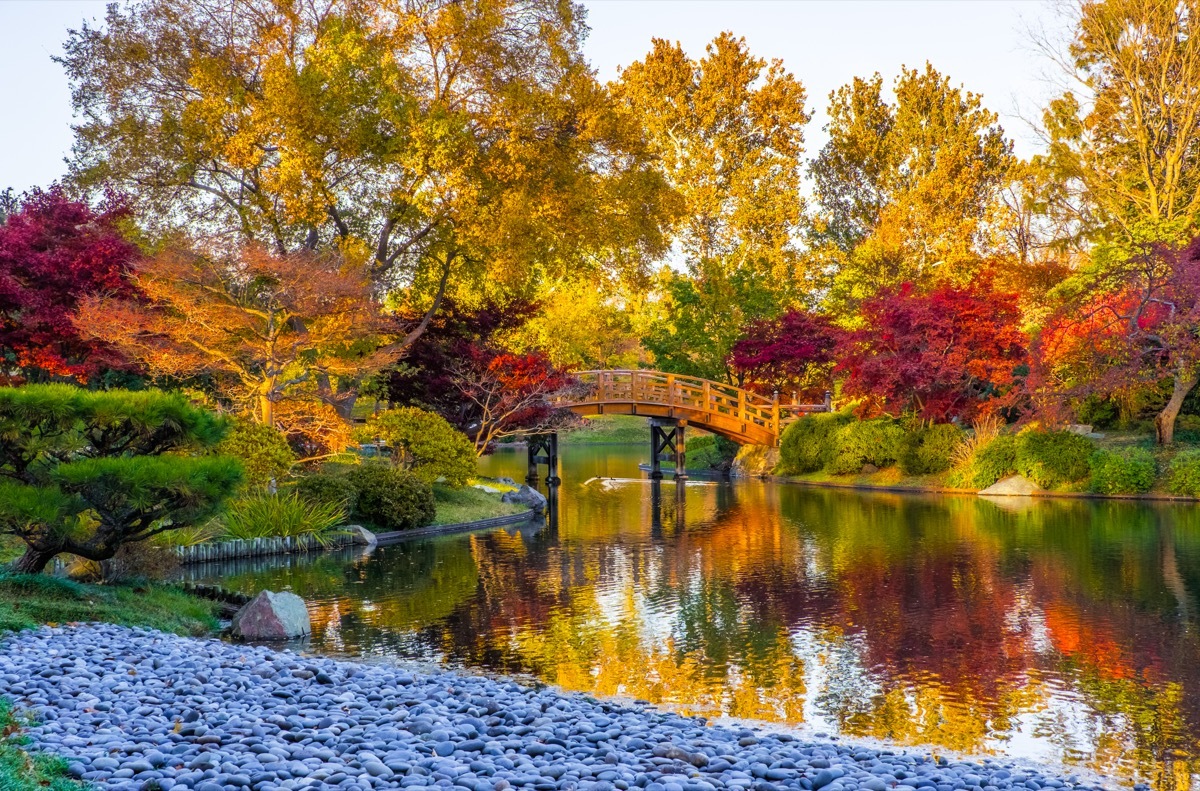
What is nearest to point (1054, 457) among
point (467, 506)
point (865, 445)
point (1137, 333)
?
point (1137, 333)

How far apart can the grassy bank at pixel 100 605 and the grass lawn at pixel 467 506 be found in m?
7.32

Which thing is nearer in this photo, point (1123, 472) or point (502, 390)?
point (1123, 472)

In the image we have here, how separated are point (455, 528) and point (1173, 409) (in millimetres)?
13322

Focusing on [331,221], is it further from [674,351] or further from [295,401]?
[674,351]

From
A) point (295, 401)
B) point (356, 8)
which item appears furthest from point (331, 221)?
point (295, 401)

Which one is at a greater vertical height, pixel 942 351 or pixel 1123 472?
pixel 942 351

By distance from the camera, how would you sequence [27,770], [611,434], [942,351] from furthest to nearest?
[611,434]
[942,351]
[27,770]

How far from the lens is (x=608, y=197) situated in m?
20.0

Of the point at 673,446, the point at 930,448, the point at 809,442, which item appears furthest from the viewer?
the point at 673,446

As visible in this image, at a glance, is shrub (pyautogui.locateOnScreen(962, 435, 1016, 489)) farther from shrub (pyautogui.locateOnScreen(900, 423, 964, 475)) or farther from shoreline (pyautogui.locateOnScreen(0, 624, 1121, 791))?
shoreline (pyautogui.locateOnScreen(0, 624, 1121, 791))

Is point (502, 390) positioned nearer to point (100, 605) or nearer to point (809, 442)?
point (809, 442)

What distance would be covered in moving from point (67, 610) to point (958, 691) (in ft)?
20.4

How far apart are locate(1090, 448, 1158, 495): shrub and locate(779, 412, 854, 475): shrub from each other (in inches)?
254

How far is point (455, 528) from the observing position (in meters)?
15.7
